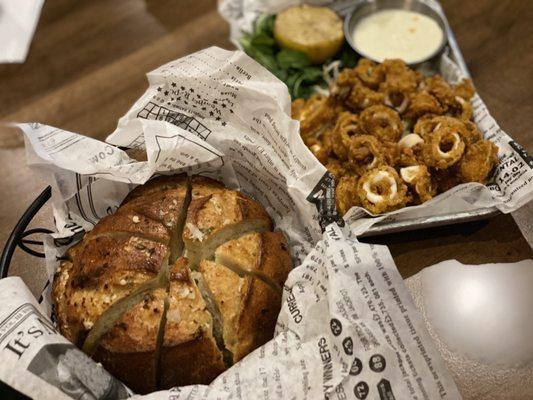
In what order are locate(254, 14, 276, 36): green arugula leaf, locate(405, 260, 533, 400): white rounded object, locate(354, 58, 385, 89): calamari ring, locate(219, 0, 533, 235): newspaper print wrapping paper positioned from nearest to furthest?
locate(405, 260, 533, 400): white rounded object
locate(219, 0, 533, 235): newspaper print wrapping paper
locate(354, 58, 385, 89): calamari ring
locate(254, 14, 276, 36): green arugula leaf

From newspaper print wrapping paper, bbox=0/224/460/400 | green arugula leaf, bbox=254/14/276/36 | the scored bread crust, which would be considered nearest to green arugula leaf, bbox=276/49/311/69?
green arugula leaf, bbox=254/14/276/36

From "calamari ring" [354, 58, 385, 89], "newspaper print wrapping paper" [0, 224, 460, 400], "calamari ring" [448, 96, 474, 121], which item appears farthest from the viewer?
"calamari ring" [354, 58, 385, 89]

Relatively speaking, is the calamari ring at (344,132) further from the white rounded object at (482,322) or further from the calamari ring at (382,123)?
the white rounded object at (482,322)

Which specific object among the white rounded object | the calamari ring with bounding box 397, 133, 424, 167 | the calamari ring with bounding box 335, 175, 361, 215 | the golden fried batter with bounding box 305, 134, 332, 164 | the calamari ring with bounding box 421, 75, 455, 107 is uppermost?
the calamari ring with bounding box 421, 75, 455, 107

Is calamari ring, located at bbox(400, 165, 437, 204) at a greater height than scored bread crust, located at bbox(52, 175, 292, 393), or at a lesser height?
lesser

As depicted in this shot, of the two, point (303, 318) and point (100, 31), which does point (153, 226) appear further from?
point (100, 31)

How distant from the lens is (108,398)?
103 cm

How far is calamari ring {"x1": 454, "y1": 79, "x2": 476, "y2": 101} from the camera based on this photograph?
162 cm

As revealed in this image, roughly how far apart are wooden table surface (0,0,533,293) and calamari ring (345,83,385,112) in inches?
17.1

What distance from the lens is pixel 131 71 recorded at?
6.64 feet

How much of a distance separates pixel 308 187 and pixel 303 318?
1.01ft

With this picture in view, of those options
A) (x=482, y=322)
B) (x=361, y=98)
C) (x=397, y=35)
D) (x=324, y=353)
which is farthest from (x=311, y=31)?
(x=324, y=353)

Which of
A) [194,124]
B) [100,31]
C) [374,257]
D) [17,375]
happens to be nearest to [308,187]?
[374,257]

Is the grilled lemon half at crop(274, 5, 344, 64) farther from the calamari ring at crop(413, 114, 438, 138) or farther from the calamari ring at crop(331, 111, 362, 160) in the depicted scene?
the calamari ring at crop(413, 114, 438, 138)
